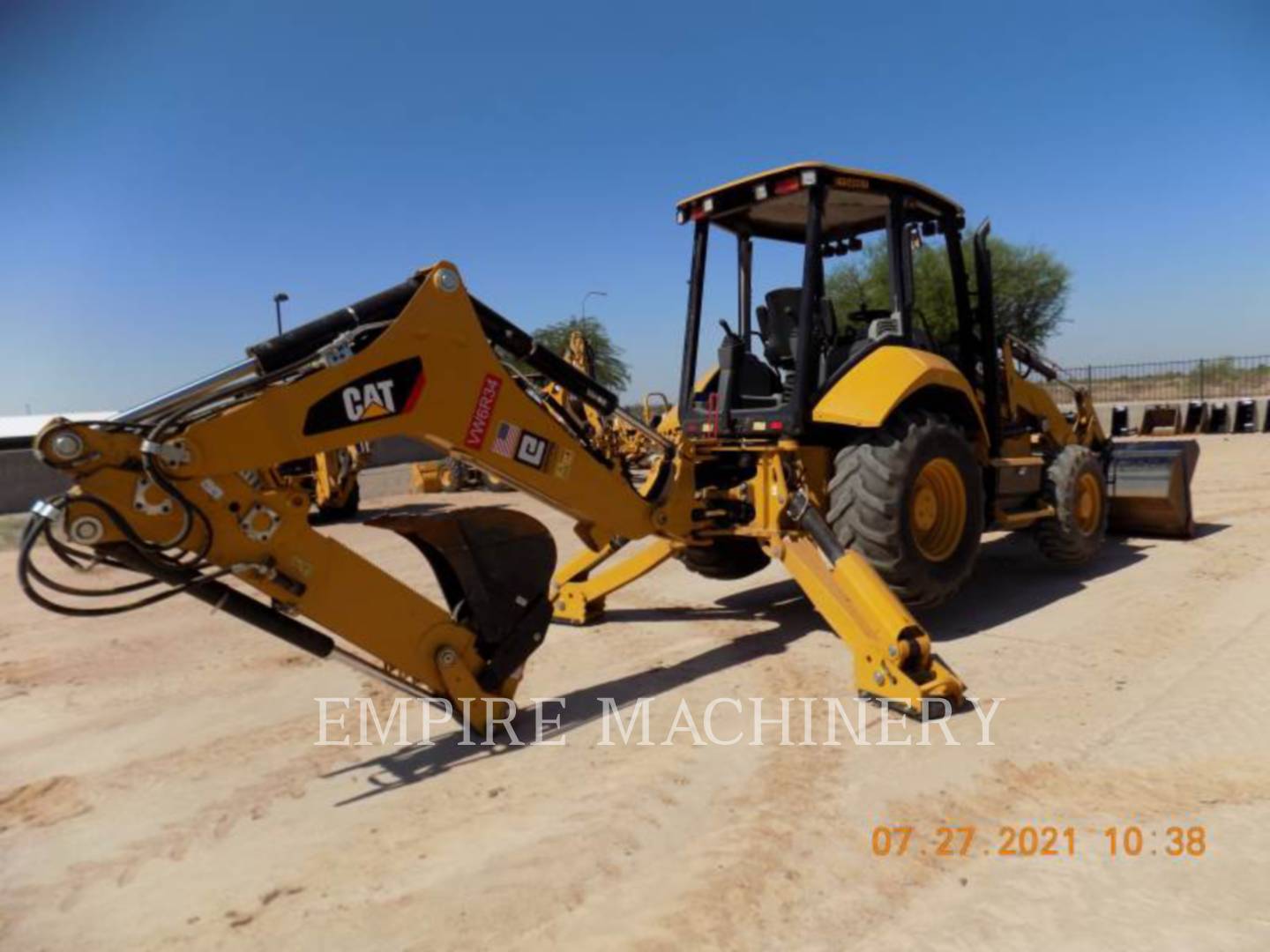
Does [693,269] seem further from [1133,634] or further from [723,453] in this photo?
[1133,634]

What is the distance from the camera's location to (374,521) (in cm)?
396

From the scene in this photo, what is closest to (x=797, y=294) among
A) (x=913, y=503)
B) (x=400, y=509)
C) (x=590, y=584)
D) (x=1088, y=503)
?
(x=913, y=503)

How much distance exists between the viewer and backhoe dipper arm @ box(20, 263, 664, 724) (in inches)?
119

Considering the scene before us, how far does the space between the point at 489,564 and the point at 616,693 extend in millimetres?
1023

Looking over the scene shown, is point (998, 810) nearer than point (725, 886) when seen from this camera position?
No

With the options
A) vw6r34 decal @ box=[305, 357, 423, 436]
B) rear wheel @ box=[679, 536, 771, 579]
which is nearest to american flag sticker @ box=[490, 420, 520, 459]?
vw6r34 decal @ box=[305, 357, 423, 436]

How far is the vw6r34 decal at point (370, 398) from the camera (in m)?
3.38

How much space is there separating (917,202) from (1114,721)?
3.46m

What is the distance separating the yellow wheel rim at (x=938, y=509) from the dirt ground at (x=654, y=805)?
21.2 inches

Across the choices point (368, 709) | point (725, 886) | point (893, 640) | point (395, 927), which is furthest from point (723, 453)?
point (395, 927)

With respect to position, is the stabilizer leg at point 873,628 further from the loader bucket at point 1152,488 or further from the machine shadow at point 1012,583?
the loader bucket at point 1152,488

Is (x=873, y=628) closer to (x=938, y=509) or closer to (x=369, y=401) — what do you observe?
(x=938, y=509)

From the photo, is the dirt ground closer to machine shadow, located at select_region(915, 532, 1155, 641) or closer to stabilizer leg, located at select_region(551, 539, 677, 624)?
machine shadow, located at select_region(915, 532, 1155, 641)

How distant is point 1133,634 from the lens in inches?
203
